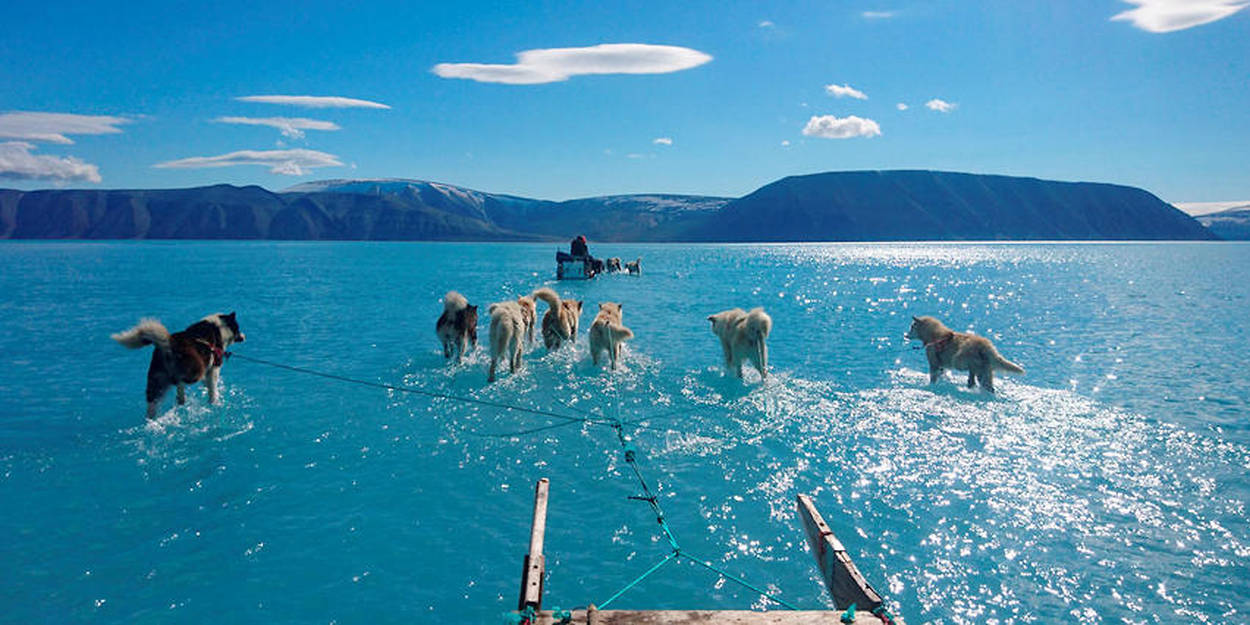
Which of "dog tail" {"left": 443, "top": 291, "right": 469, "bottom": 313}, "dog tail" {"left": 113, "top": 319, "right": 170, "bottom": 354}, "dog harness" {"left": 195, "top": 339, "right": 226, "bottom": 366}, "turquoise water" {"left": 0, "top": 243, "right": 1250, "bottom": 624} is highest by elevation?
"dog tail" {"left": 443, "top": 291, "right": 469, "bottom": 313}

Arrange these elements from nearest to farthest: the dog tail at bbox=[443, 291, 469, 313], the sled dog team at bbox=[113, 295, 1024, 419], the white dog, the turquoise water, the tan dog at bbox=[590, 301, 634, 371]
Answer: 1. the turquoise water
2. the sled dog team at bbox=[113, 295, 1024, 419]
3. the white dog
4. the tan dog at bbox=[590, 301, 634, 371]
5. the dog tail at bbox=[443, 291, 469, 313]

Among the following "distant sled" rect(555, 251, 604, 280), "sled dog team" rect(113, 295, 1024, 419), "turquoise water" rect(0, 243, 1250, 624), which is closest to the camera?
"turquoise water" rect(0, 243, 1250, 624)

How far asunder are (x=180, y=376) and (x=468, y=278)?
5014 cm

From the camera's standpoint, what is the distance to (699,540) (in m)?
7.53

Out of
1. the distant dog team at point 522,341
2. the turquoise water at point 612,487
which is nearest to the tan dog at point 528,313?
the distant dog team at point 522,341

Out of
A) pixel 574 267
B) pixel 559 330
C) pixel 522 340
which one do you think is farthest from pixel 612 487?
pixel 574 267

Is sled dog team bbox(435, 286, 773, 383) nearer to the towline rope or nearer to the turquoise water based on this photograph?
the turquoise water

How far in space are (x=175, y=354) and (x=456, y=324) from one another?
6.83m

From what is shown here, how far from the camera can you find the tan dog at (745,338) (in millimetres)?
14297

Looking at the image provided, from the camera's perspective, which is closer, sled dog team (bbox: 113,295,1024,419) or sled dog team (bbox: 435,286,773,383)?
sled dog team (bbox: 113,295,1024,419)

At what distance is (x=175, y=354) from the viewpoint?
11.9 m

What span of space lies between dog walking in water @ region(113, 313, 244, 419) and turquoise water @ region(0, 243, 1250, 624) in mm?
717

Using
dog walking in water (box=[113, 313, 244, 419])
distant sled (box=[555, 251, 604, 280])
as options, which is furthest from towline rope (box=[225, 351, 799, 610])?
distant sled (box=[555, 251, 604, 280])

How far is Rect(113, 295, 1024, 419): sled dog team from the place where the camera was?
11820mm
